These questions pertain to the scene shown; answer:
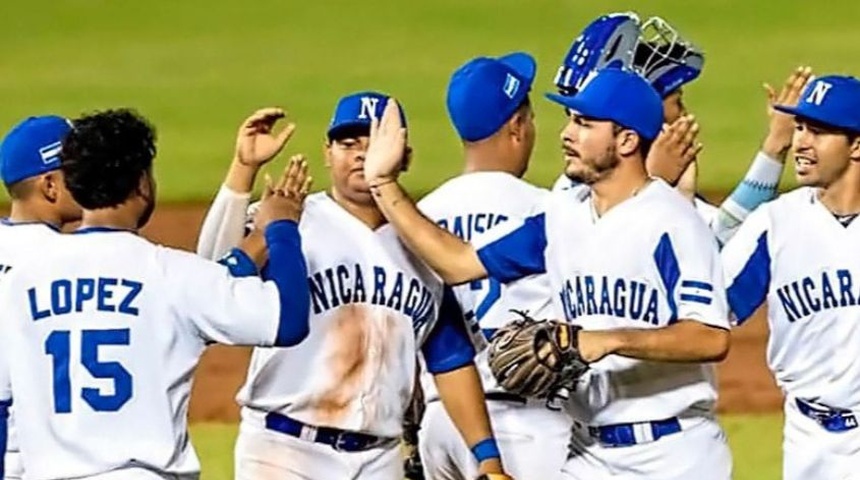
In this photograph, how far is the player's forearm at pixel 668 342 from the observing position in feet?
16.1

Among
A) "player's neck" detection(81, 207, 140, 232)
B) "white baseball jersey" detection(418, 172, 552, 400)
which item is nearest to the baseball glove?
"white baseball jersey" detection(418, 172, 552, 400)

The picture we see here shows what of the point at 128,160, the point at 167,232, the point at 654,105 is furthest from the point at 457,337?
the point at 167,232

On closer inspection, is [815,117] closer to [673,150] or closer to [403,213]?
[673,150]

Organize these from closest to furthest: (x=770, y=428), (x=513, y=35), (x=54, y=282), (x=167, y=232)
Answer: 1. (x=54, y=282)
2. (x=770, y=428)
3. (x=167, y=232)
4. (x=513, y=35)

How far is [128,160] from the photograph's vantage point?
4.72 metres

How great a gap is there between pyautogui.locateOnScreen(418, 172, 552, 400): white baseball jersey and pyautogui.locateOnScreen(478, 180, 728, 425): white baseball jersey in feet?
1.96

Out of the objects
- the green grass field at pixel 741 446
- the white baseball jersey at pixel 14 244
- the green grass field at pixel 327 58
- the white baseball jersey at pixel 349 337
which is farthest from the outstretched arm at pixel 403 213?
the green grass field at pixel 327 58

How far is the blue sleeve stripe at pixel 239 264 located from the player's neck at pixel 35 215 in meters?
0.96

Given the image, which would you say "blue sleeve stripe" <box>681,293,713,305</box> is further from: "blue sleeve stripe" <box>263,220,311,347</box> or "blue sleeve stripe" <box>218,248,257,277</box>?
"blue sleeve stripe" <box>218,248,257,277</box>

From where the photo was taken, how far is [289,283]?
4828 millimetres

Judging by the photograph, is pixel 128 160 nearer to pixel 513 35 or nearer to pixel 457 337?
pixel 457 337

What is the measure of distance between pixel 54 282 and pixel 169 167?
38.5 ft

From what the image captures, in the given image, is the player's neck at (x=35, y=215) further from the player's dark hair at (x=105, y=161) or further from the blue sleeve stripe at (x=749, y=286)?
the blue sleeve stripe at (x=749, y=286)

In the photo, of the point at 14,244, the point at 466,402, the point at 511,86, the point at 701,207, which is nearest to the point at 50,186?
the point at 14,244
